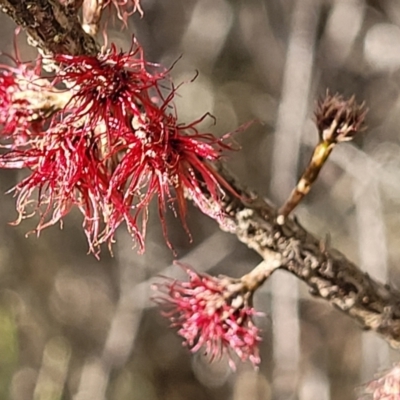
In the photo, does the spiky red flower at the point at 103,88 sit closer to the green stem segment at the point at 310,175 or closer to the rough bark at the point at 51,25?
the rough bark at the point at 51,25

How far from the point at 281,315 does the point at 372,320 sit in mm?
721

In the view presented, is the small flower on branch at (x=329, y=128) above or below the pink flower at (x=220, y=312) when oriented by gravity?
above

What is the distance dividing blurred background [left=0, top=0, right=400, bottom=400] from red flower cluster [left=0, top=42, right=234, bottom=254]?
0.83 metres

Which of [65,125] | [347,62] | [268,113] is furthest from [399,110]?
[65,125]

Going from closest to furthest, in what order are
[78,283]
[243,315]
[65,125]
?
[65,125], [243,315], [78,283]

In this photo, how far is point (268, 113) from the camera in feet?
4.26

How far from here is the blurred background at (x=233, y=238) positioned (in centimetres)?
122

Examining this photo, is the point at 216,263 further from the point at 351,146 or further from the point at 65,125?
the point at 65,125

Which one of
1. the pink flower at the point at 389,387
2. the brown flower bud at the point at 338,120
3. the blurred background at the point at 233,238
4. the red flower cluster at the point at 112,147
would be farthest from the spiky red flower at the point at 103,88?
the blurred background at the point at 233,238

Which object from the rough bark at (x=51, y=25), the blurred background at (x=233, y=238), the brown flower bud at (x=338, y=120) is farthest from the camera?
the blurred background at (x=233, y=238)

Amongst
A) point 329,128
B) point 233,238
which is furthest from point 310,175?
point 233,238

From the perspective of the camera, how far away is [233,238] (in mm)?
1323

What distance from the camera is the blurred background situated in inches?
48.2

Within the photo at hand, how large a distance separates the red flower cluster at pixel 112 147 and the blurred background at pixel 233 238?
32.5 inches
